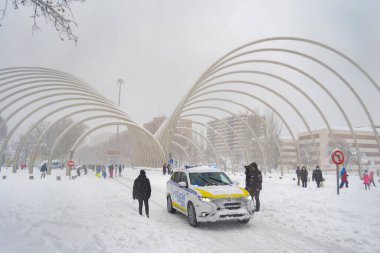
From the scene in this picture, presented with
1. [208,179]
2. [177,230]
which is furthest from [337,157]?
[177,230]

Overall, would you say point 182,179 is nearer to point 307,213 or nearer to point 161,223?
point 161,223

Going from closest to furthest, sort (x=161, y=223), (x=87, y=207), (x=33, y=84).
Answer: (x=161, y=223), (x=87, y=207), (x=33, y=84)

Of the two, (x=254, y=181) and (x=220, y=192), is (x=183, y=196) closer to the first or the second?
(x=220, y=192)

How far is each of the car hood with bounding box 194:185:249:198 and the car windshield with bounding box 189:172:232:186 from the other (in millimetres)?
572

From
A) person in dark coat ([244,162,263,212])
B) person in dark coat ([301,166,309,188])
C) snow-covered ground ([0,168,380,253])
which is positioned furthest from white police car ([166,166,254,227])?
person in dark coat ([301,166,309,188])

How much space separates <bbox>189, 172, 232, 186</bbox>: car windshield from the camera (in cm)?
926

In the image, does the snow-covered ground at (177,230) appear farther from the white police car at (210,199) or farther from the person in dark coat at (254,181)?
the person in dark coat at (254,181)

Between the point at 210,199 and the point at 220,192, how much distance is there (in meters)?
0.39

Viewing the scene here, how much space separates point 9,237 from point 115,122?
31.7 m

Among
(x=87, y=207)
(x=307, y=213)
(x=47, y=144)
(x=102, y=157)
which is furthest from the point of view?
(x=102, y=157)

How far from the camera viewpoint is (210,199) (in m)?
7.98

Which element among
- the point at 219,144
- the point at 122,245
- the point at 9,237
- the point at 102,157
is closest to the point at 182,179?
the point at 122,245

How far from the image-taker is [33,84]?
37.3m

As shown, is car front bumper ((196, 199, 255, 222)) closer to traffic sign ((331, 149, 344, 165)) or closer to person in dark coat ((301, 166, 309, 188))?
traffic sign ((331, 149, 344, 165))
